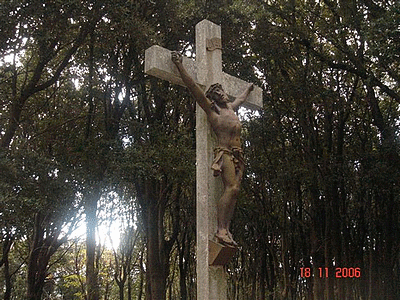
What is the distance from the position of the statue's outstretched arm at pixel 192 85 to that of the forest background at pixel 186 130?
569cm

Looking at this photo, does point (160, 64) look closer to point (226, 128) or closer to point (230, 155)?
point (226, 128)

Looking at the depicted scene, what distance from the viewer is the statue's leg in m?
4.92

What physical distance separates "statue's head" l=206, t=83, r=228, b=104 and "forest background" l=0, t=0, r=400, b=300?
225 inches

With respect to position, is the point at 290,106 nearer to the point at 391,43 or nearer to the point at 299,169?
the point at 299,169

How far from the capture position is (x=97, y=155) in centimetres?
1226

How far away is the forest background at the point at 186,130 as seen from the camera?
1120cm

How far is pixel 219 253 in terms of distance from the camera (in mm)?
4777

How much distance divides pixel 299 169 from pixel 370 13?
590 centimetres

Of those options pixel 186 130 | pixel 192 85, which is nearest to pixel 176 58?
pixel 192 85

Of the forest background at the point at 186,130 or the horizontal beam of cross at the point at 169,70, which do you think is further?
the forest background at the point at 186,130

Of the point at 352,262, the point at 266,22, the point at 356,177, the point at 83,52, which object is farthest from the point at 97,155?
the point at 352,262
